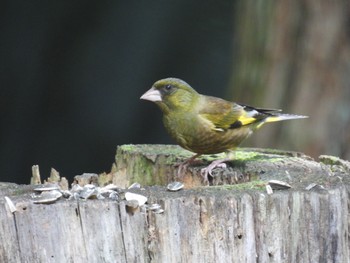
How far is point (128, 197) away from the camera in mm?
4227

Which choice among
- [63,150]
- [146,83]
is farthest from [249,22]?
[63,150]

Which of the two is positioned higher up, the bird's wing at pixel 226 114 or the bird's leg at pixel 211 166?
the bird's wing at pixel 226 114

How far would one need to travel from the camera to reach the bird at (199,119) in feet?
20.0

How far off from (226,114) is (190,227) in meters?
2.20

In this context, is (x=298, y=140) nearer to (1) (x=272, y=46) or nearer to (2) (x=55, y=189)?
(1) (x=272, y=46)

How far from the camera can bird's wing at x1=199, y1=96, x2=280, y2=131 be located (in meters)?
6.23

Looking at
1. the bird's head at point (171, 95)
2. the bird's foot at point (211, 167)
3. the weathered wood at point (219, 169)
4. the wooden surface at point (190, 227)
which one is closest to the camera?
the wooden surface at point (190, 227)

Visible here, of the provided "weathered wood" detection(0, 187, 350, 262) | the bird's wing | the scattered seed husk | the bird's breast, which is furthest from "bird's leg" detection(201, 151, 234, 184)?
the scattered seed husk

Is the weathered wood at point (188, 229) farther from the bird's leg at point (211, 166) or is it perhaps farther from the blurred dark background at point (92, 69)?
the blurred dark background at point (92, 69)

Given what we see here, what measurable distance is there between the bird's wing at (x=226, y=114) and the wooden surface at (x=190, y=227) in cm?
169

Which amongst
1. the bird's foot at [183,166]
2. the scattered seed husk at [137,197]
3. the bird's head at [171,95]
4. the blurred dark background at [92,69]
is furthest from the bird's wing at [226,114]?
the blurred dark background at [92,69]

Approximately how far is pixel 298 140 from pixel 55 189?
4547 mm

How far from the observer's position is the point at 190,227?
13.8 feet

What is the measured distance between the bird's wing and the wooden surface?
1.69 m
